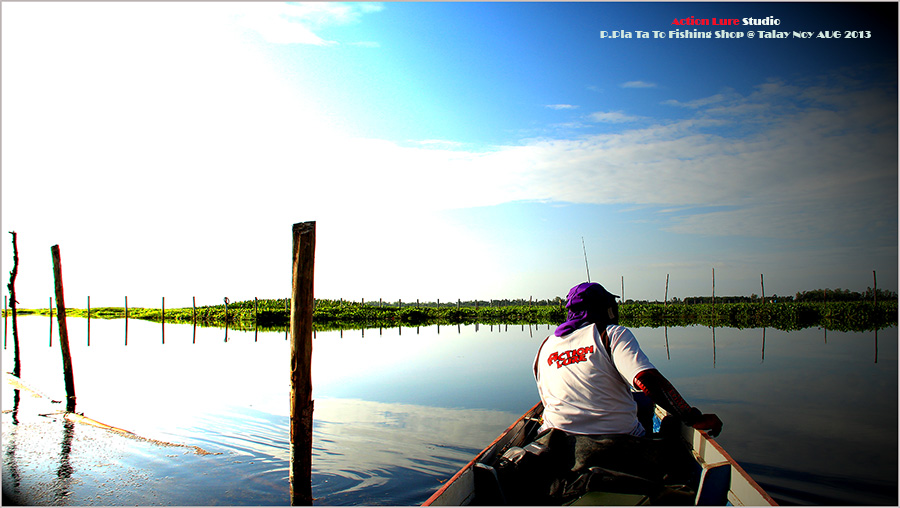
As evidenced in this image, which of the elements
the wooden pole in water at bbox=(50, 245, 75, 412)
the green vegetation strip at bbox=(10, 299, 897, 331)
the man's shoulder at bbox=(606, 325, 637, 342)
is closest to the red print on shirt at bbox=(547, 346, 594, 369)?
the man's shoulder at bbox=(606, 325, 637, 342)

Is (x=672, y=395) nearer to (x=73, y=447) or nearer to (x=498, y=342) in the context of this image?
(x=73, y=447)

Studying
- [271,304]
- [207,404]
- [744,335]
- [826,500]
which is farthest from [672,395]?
[271,304]

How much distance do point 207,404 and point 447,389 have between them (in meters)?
4.95

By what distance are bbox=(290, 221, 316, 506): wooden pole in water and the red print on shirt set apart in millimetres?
2210

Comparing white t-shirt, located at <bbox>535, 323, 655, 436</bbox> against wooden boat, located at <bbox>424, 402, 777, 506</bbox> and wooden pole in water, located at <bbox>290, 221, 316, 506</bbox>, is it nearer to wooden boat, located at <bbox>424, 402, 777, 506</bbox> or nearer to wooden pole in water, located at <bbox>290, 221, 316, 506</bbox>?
wooden boat, located at <bbox>424, 402, 777, 506</bbox>

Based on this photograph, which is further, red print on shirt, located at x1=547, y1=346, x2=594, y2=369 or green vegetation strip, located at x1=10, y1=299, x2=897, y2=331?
green vegetation strip, located at x1=10, y1=299, x2=897, y2=331

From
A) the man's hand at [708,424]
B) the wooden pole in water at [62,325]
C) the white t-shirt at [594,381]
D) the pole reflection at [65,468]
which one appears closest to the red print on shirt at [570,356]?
the white t-shirt at [594,381]

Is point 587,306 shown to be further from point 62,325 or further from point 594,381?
point 62,325

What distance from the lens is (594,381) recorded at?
11.0ft

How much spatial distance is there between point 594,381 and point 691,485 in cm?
121

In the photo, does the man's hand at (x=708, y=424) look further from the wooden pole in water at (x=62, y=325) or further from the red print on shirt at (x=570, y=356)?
the wooden pole in water at (x=62, y=325)

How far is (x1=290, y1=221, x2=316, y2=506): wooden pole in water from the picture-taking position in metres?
4.62

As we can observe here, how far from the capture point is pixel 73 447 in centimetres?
742

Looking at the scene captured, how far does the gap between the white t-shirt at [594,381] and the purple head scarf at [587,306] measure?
0.23ft
